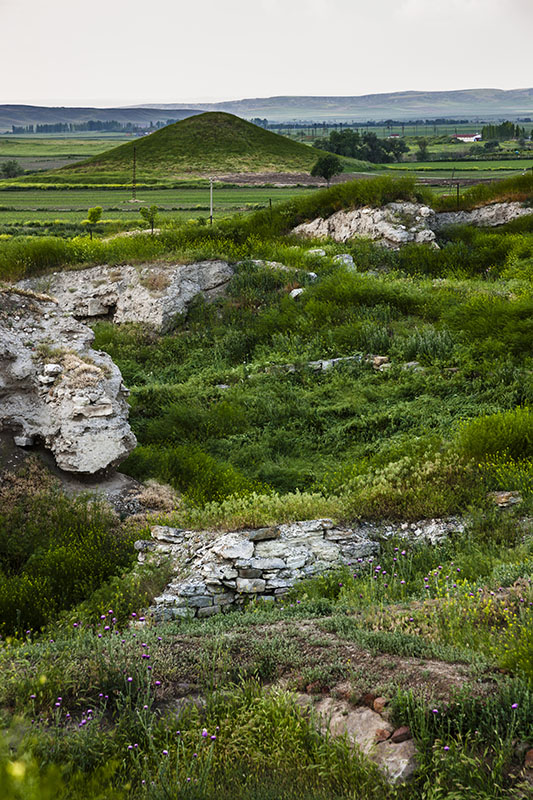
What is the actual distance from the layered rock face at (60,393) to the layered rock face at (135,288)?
19.5ft

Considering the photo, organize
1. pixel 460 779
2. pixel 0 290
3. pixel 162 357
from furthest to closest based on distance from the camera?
pixel 162 357 < pixel 0 290 < pixel 460 779

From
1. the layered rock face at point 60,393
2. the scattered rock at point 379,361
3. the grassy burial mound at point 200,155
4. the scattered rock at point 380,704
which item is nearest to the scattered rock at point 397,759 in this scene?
the scattered rock at point 380,704

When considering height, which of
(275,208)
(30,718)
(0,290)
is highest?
(275,208)

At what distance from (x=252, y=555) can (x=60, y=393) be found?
417 cm

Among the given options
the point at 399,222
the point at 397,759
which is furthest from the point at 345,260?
the point at 397,759

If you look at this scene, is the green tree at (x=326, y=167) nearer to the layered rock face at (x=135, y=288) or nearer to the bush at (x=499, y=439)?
the layered rock face at (x=135, y=288)

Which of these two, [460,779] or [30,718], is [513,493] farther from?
[30,718]

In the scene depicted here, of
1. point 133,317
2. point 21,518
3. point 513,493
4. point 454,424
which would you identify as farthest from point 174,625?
point 133,317

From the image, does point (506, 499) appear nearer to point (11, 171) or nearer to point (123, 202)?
point (123, 202)

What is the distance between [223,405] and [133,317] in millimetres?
6543

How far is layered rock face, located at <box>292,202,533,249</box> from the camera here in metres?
22.0

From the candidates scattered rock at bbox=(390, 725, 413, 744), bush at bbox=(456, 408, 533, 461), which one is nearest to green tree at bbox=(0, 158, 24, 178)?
bush at bbox=(456, 408, 533, 461)

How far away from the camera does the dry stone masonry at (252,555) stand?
6.92 m

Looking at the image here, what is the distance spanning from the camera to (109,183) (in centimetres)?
7069
